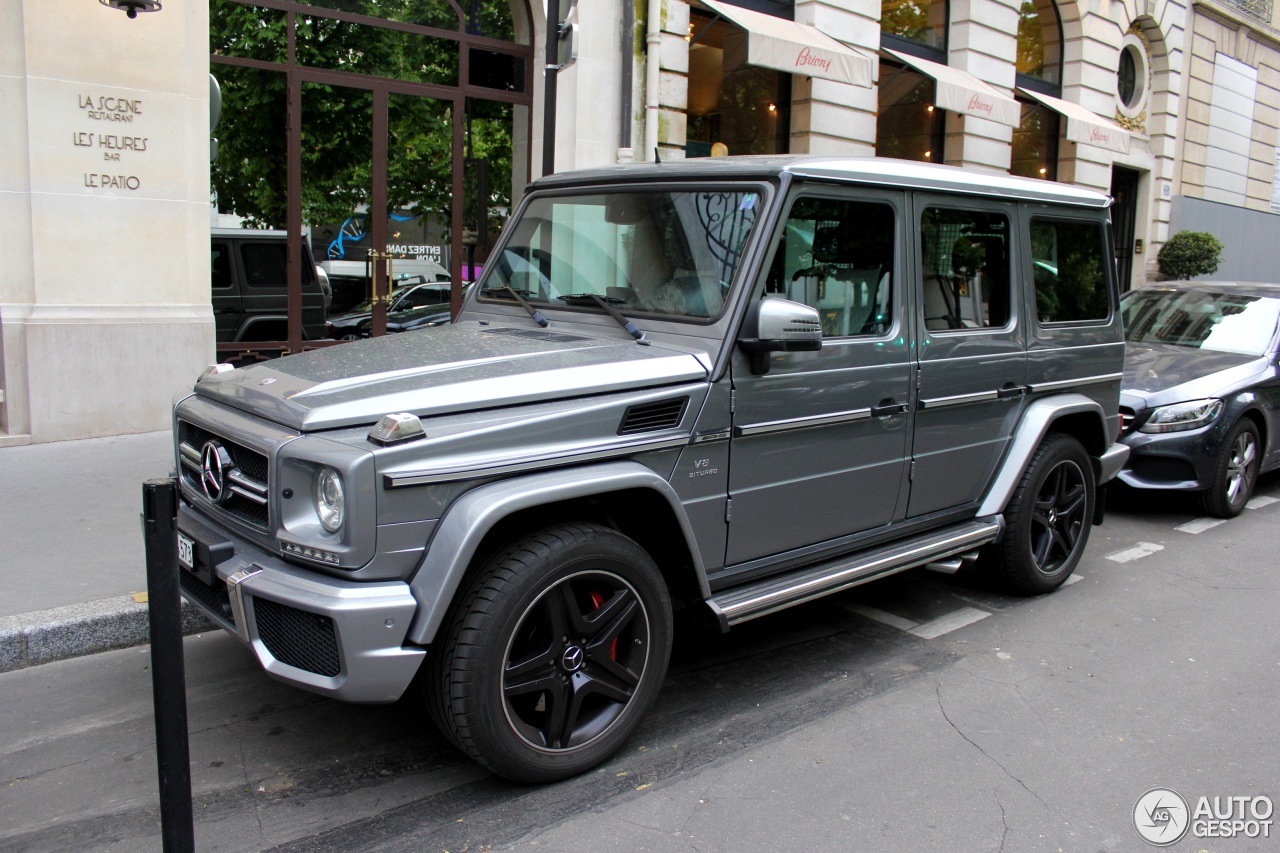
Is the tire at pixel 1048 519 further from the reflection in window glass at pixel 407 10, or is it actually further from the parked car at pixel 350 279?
the reflection in window glass at pixel 407 10

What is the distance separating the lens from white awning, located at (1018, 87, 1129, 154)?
51.8 ft

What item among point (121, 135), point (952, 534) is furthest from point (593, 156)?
point (952, 534)

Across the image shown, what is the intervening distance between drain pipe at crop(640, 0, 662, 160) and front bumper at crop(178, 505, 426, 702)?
8.95 m

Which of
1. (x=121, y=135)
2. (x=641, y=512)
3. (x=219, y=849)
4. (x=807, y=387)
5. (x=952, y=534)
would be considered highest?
(x=121, y=135)

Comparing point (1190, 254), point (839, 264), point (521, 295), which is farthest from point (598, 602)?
point (1190, 254)

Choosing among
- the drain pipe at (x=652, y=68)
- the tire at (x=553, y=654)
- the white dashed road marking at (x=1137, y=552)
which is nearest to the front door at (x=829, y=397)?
the tire at (x=553, y=654)

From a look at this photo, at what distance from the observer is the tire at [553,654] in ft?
9.99

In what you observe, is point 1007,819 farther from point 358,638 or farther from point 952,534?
point 358,638

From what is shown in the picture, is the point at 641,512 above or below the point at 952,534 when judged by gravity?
above

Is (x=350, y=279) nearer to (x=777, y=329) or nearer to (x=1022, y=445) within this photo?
(x=1022, y=445)

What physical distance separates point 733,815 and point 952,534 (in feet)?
6.62

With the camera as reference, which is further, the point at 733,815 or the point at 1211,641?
the point at 1211,641

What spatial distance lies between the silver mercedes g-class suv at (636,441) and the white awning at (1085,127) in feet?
39.1

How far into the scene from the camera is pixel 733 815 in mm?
3215
